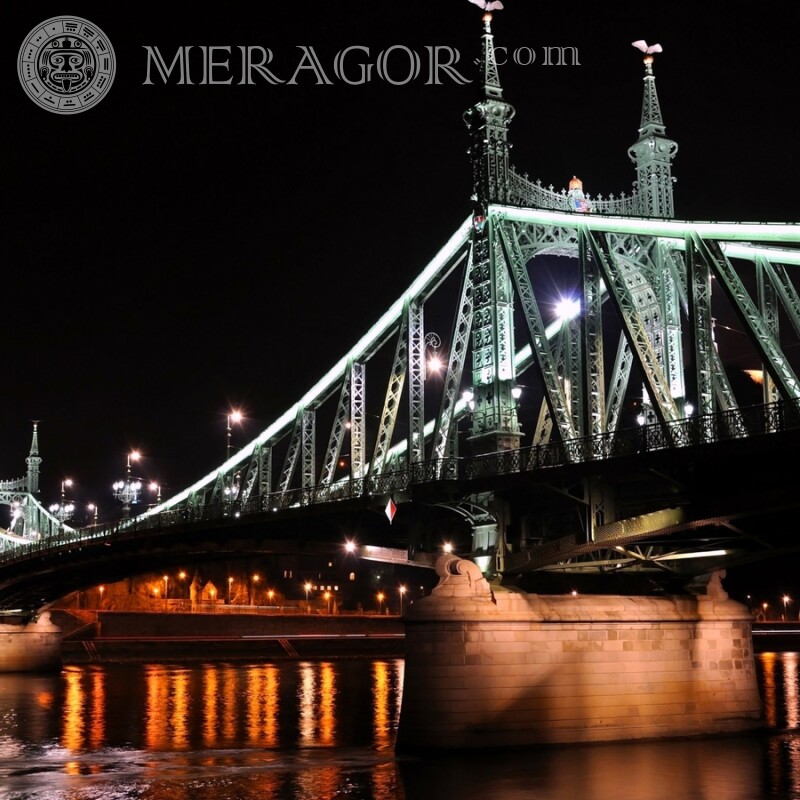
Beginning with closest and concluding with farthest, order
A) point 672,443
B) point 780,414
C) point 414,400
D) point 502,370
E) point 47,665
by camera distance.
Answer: point 780,414
point 672,443
point 502,370
point 414,400
point 47,665

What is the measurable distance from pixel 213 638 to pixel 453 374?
58532 millimetres

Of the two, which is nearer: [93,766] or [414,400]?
[93,766]

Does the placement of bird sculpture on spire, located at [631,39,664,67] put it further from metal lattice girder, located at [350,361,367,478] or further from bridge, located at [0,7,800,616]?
metal lattice girder, located at [350,361,367,478]

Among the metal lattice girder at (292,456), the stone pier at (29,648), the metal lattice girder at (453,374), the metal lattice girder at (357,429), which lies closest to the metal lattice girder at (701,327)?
the metal lattice girder at (453,374)

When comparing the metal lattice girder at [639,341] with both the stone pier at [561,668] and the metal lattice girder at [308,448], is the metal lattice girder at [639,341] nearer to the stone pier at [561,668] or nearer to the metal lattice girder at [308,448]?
the stone pier at [561,668]

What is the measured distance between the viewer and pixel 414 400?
138 ft

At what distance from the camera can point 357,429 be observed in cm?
4803

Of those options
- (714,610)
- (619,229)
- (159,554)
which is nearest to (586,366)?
(619,229)

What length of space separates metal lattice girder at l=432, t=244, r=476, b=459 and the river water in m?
9.15

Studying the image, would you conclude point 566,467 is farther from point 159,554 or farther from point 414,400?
point 159,554

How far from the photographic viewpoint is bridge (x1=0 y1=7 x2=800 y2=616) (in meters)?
26.7

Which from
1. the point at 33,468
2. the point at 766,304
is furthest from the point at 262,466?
the point at 33,468

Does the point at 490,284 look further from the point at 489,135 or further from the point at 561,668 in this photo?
the point at 561,668

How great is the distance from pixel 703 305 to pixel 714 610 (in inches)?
394
